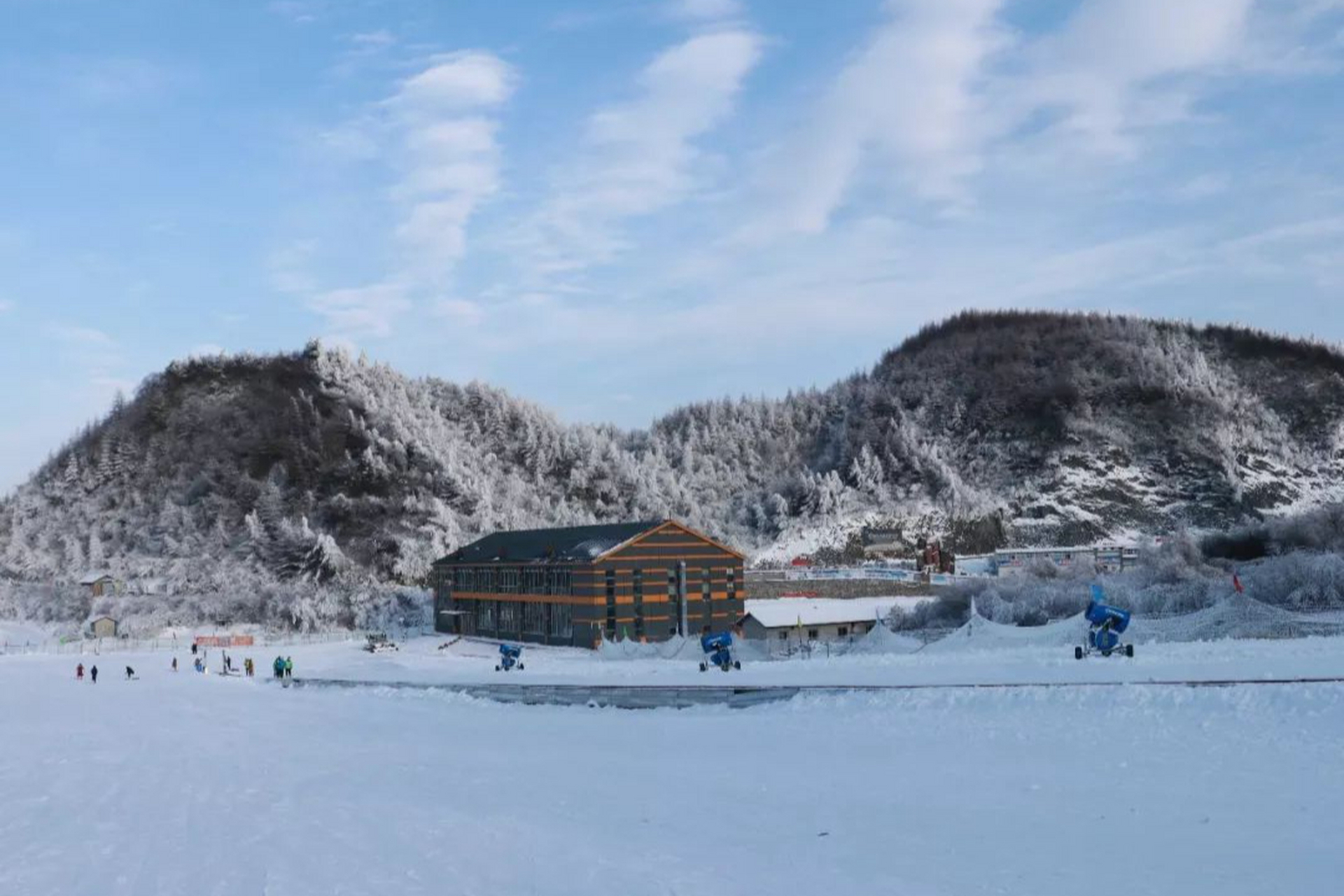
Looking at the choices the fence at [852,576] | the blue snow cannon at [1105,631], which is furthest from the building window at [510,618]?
the blue snow cannon at [1105,631]

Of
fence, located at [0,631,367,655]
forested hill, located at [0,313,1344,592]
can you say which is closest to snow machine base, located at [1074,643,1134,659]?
fence, located at [0,631,367,655]

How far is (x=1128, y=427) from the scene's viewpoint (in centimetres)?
13062

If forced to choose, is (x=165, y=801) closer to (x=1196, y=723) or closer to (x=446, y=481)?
(x=1196, y=723)

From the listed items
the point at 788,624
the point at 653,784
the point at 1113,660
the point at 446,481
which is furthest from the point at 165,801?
the point at 446,481

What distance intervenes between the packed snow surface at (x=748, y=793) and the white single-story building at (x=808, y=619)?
907 inches

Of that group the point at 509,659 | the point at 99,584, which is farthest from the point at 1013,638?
the point at 99,584

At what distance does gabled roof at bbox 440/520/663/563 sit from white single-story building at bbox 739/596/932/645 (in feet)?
24.9

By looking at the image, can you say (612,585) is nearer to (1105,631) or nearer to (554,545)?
(554,545)

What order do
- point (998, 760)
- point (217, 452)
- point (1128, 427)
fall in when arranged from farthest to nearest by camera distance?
point (1128, 427) < point (217, 452) < point (998, 760)

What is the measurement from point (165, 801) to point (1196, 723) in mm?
19389

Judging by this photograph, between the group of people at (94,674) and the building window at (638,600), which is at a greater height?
the building window at (638,600)

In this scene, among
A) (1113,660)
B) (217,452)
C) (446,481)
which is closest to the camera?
(1113,660)

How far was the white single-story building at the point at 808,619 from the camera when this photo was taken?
55.2 metres

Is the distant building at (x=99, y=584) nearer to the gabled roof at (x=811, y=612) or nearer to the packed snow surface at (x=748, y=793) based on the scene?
the gabled roof at (x=811, y=612)
